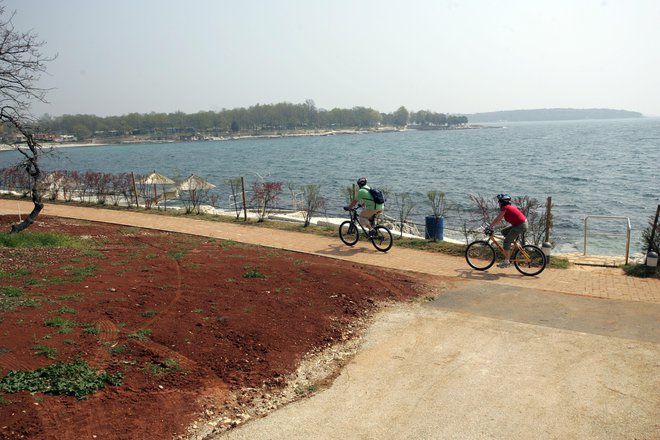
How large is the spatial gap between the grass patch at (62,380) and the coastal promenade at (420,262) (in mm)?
7425

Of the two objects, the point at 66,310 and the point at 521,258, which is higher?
the point at 66,310

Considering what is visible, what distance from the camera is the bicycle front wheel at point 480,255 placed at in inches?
474

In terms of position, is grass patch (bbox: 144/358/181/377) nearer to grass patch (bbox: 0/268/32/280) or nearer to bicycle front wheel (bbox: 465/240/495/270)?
grass patch (bbox: 0/268/32/280)

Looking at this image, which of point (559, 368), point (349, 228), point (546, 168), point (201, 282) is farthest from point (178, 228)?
point (546, 168)

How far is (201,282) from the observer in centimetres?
959

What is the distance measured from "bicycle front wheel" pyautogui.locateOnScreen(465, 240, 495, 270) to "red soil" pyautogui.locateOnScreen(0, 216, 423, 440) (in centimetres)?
194

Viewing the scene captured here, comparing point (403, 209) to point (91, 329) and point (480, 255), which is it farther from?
point (91, 329)

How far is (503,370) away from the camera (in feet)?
22.7

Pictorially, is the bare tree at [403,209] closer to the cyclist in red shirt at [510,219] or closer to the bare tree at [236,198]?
the cyclist in red shirt at [510,219]

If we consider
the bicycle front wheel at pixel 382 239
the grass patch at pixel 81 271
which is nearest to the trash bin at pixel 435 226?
the bicycle front wheel at pixel 382 239

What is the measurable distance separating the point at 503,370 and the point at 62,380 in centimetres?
524

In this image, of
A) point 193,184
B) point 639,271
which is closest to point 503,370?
point 639,271

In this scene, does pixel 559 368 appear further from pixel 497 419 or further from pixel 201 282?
pixel 201 282

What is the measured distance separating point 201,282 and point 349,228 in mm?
5630
